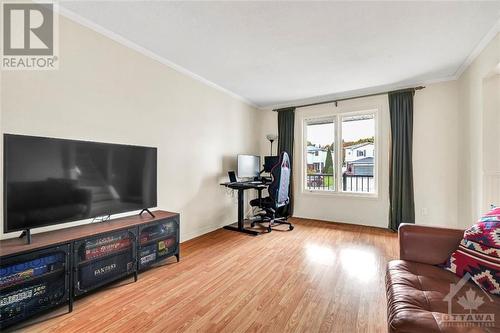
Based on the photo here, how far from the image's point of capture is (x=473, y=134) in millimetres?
2914

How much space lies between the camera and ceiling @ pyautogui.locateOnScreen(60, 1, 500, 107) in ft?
6.37

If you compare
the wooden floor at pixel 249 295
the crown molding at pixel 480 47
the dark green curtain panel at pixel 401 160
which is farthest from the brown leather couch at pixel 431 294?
the dark green curtain panel at pixel 401 160

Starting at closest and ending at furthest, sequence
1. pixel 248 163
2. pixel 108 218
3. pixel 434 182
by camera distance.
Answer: pixel 108 218, pixel 434 182, pixel 248 163

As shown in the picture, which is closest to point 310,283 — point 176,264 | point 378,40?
point 176,264

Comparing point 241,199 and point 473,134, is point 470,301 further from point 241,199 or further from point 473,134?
point 241,199

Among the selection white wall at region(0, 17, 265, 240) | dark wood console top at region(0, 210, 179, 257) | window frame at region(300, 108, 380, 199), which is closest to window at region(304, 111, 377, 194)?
window frame at region(300, 108, 380, 199)

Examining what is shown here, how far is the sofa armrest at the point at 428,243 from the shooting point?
60.2 inches

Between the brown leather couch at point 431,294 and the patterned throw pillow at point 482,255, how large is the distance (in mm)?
51

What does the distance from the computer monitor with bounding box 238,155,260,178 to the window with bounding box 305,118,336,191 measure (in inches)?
45.0

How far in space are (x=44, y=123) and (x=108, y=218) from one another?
41.0 inches

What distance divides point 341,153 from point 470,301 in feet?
11.5

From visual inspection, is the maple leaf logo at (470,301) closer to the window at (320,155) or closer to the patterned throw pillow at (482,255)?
Answer: the patterned throw pillow at (482,255)

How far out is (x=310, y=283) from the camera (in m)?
2.13

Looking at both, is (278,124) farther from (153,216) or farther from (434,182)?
(153,216)
